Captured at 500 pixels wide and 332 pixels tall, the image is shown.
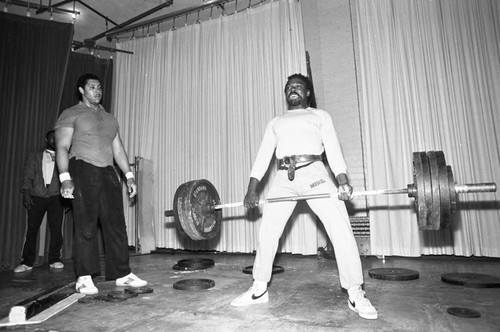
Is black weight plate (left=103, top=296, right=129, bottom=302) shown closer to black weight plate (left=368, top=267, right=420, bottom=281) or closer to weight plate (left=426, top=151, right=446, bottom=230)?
black weight plate (left=368, top=267, right=420, bottom=281)

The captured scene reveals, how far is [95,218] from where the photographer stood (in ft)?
9.39

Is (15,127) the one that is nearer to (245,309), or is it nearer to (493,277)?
(245,309)

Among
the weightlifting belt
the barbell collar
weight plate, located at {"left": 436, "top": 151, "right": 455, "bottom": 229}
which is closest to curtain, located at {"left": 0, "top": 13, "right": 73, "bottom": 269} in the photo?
the weightlifting belt

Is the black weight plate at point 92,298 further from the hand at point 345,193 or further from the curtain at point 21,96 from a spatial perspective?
the curtain at point 21,96

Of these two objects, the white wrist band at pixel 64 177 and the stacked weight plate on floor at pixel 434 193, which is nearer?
the stacked weight plate on floor at pixel 434 193

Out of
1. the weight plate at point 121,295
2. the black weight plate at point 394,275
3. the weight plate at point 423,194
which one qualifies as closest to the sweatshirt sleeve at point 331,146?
the weight plate at point 423,194

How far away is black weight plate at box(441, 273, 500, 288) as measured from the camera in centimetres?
246

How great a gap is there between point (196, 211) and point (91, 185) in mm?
918

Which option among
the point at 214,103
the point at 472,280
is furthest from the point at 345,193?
the point at 214,103

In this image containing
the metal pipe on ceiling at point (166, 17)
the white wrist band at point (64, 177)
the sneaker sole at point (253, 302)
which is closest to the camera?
the sneaker sole at point (253, 302)

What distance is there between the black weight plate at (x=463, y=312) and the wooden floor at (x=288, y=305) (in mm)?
28

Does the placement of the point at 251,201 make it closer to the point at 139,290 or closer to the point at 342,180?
the point at 342,180

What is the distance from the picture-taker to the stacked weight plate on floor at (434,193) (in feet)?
7.08

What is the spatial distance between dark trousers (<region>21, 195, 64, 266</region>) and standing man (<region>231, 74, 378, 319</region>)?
10.0ft
